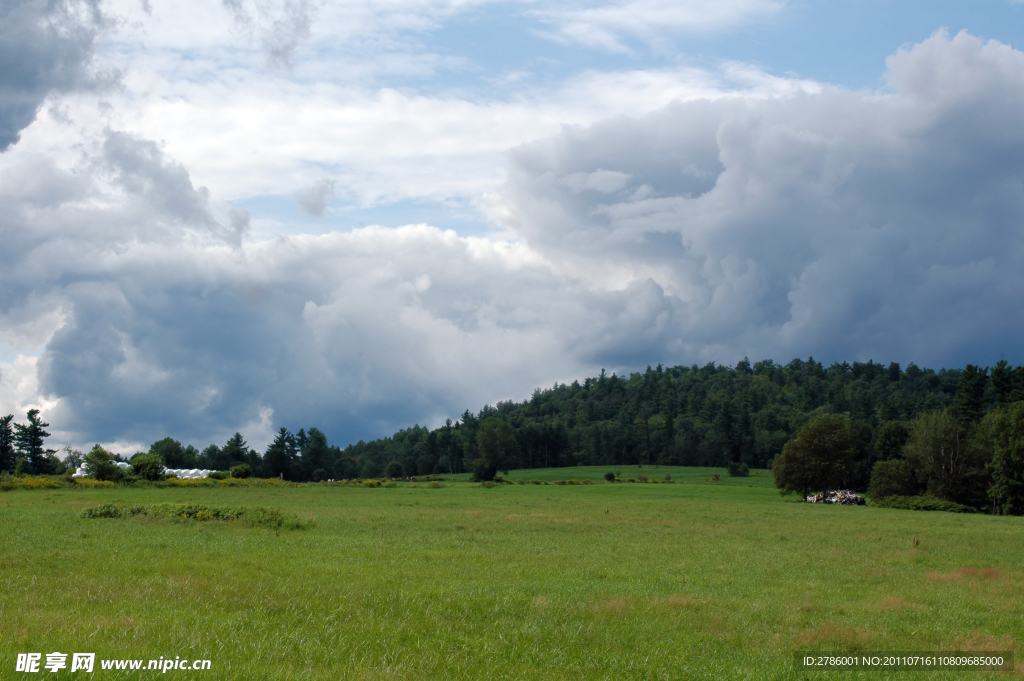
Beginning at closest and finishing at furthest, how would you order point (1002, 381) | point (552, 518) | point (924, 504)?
point (552, 518), point (924, 504), point (1002, 381)

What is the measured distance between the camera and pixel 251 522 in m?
32.5

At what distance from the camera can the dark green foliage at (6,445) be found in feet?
360

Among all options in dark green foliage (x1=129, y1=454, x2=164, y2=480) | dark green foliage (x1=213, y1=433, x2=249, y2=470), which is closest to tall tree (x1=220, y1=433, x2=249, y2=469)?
dark green foliage (x1=213, y1=433, x2=249, y2=470)

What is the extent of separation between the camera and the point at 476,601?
51.1 feet

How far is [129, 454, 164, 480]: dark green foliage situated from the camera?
79375 millimetres

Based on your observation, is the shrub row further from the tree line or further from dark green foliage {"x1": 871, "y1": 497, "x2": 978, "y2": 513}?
the tree line

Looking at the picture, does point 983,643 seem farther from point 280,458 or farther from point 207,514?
point 280,458

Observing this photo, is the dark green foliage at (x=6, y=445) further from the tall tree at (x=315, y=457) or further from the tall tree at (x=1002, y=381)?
the tall tree at (x=1002, y=381)

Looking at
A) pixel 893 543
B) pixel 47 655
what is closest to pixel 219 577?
pixel 47 655

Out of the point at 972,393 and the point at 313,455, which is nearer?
the point at 972,393

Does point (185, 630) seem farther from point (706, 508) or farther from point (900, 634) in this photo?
point (706, 508)

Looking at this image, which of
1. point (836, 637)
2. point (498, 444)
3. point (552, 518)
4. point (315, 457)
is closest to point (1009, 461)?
point (552, 518)

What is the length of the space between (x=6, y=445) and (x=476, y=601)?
124 meters

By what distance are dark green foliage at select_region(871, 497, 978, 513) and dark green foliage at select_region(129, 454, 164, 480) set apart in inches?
3283
